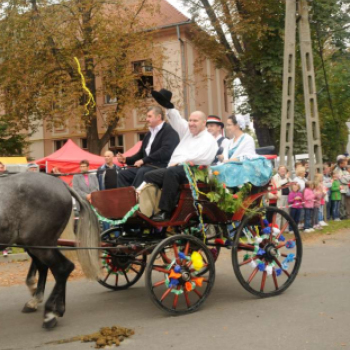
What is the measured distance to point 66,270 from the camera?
4.82 m

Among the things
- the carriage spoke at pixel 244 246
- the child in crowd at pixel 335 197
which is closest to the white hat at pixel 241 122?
the carriage spoke at pixel 244 246

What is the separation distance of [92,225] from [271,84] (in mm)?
13856

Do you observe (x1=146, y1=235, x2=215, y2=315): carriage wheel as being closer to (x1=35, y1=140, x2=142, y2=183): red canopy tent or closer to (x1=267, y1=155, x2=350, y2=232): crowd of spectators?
(x1=267, y1=155, x2=350, y2=232): crowd of spectators

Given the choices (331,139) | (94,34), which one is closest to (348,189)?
(94,34)

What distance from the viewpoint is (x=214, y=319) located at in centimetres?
477

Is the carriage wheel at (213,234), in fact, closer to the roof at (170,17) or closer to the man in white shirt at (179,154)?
the man in white shirt at (179,154)

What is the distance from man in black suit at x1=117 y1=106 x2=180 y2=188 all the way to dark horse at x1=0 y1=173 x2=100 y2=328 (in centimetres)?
84

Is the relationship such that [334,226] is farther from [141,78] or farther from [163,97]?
[141,78]

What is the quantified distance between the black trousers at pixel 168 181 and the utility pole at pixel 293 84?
20.6ft

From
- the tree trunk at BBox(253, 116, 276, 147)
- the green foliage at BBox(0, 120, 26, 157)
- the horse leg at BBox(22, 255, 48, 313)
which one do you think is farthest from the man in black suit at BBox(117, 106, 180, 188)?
the green foliage at BBox(0, 120, 26, 157)

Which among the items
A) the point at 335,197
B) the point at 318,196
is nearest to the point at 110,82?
the point at 335,197

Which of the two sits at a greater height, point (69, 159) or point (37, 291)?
point (69, 159)

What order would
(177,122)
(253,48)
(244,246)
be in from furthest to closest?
1. (253,48)
2. (177,122)
3. (244,246)

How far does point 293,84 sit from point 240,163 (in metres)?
6.41
